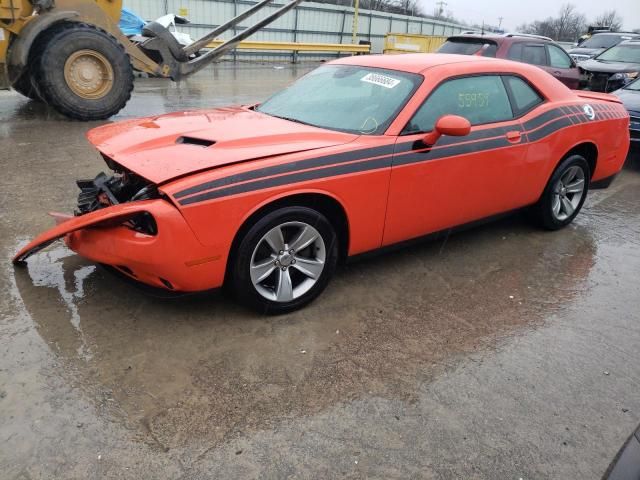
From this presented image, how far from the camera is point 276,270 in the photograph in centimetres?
313

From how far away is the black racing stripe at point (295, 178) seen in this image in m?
2.70

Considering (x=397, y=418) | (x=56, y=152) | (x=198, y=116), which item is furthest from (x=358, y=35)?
(x=397, y=418)

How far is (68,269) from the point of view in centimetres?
354

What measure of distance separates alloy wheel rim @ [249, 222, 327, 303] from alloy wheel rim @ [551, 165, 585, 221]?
2.59 meters

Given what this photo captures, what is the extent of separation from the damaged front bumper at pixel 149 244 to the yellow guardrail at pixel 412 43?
1969cm

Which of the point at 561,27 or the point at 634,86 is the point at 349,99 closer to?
the point at 634,86

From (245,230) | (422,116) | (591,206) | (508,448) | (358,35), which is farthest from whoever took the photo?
(358,35)

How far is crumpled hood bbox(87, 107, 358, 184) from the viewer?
2.88 metres

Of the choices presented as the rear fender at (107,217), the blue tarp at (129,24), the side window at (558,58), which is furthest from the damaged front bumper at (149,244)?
the blue tarp at (129,24)

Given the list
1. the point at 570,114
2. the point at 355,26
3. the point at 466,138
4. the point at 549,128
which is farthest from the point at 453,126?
the point at 355,26

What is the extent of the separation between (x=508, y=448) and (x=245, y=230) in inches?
67.8

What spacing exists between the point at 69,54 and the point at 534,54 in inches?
308

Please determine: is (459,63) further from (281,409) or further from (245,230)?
(281,409)

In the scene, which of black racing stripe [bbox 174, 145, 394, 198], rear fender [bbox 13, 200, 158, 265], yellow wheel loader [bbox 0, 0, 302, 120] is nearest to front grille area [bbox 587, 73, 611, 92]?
yellow wheel loader [bbox 0, 0, 302, 120]
